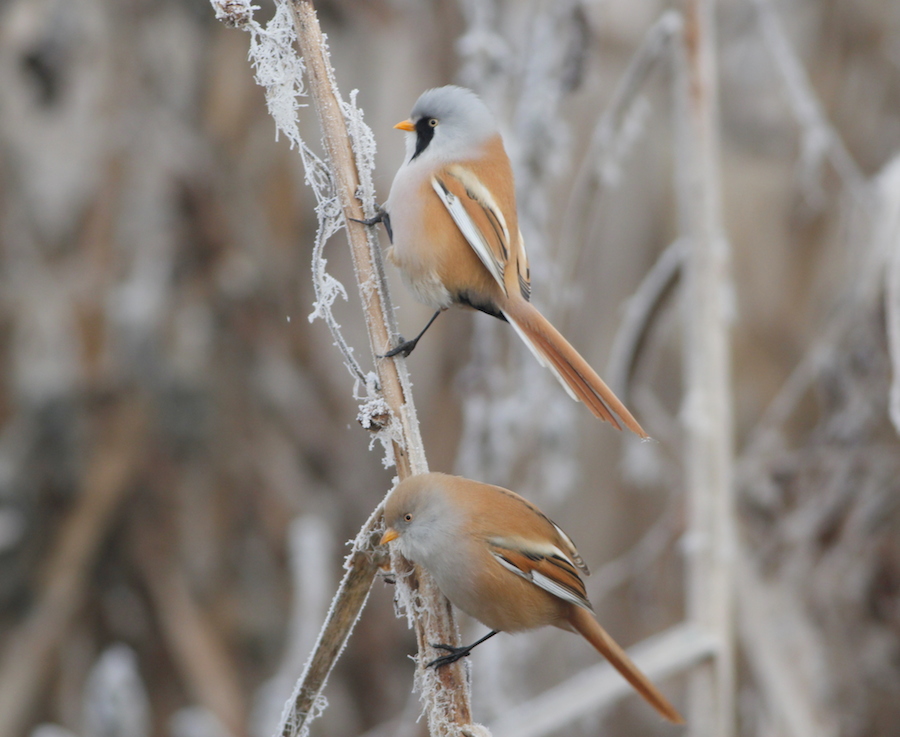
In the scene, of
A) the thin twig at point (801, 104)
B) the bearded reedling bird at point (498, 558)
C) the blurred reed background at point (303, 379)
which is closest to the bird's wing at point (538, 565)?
the bearded reedling bird at point (498, 558)

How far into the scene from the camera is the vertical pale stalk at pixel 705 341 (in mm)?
1602

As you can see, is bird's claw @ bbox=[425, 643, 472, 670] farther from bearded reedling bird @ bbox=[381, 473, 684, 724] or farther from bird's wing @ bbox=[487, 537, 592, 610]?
bird's wing @ bbox=[487, 537, 592, 610]

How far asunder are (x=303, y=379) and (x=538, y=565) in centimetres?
199

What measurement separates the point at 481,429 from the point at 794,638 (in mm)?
834

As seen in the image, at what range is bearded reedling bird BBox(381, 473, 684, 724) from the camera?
1.10 metres

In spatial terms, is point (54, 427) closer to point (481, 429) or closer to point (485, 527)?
point (481, 429)

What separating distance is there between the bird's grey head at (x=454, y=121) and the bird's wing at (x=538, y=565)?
22.8 inches

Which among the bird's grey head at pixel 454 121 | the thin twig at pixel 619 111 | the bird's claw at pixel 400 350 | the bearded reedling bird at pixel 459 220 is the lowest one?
the bird's claw at pixel 400 350

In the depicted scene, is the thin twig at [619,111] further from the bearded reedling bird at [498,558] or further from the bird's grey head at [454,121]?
the bearded reedling bird at [498,558]

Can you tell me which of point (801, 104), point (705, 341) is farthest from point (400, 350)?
point (801, 104)

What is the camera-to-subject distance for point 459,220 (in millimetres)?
1304

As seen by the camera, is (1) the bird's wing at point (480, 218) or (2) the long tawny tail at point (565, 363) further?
(1) the bird's wing at point (480, 218)

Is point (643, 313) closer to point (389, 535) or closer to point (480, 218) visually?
point (480, 218)

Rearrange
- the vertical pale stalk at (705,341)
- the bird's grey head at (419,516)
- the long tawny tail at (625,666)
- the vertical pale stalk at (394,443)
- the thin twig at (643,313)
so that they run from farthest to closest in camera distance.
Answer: the thin twig at (643,313) < the vertical pale stalk at (705,341) < the long tawny tail at (625,666) < the bird's grey head at (419,516) < the vertical pale stalk at (394,443)
